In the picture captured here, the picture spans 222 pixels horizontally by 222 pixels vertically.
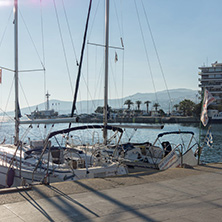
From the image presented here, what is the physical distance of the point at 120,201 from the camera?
754 centimetres

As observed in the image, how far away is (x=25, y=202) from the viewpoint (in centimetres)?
736

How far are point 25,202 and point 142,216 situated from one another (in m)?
2.83

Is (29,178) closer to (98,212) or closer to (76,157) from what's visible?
(76,157)

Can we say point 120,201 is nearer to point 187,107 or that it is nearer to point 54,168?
point 54,168

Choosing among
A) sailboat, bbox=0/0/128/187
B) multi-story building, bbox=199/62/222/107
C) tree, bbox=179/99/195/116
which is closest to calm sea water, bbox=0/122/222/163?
sailboat, bbox=0/0/128/187

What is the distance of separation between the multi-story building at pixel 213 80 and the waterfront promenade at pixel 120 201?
439 ft

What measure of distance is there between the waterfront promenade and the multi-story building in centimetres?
13371

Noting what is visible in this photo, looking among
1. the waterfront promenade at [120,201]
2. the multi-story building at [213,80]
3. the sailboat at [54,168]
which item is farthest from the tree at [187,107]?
the waterfront promenade at [120,201]

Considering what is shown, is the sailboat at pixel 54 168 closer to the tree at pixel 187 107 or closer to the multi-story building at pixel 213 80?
the tree at pixel 187 107

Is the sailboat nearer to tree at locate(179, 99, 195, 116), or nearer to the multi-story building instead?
tree at locate(179, 99, 195, 116)

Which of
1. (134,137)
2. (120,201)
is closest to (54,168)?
(120,201)

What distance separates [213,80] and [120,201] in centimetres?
14005

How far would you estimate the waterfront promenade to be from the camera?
6453 millimetres

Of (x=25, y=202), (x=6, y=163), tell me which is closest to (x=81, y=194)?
(x=25, y=202)
